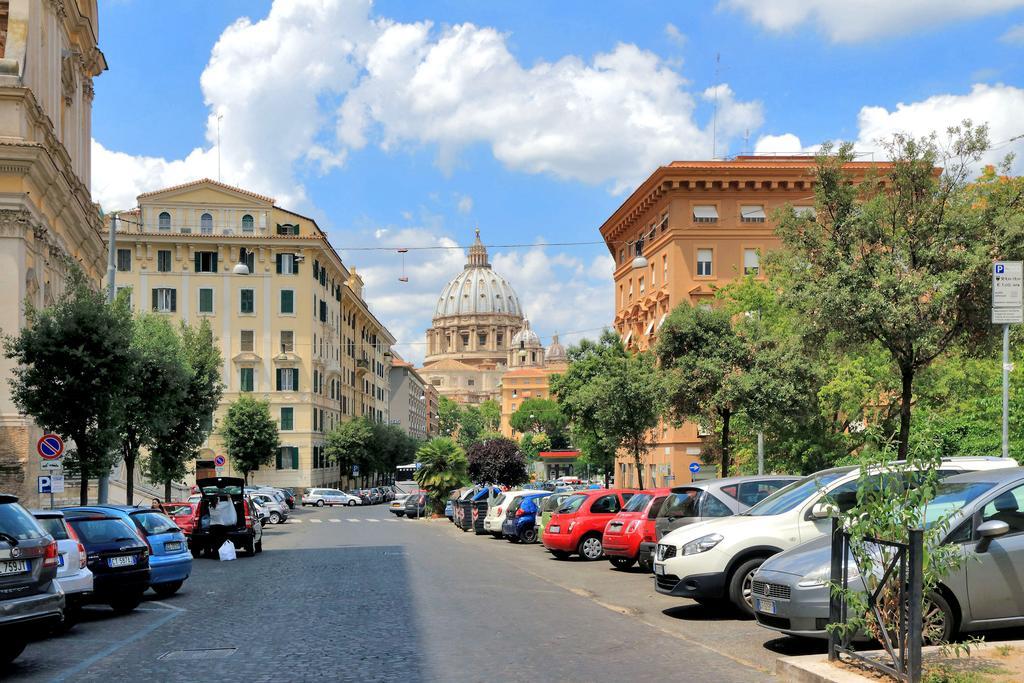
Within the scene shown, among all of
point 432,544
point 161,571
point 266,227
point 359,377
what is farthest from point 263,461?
point 161,571

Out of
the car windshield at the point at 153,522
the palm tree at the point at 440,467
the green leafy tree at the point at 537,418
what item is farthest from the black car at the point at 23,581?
the green leafy tree at the point at 537,418

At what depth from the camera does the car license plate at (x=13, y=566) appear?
30.8ft

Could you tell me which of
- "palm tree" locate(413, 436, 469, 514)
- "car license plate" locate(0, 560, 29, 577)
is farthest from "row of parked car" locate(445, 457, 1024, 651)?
"palm tree" locate(413, 436, 469, 514)

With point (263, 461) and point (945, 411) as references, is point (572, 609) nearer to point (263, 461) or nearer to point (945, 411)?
point (945, 411)

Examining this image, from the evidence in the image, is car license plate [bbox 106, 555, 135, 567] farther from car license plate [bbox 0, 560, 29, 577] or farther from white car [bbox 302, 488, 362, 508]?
white car [bbox 302, 488, 362, 508]

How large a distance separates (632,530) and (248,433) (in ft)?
166

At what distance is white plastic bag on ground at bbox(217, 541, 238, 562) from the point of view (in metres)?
25.3

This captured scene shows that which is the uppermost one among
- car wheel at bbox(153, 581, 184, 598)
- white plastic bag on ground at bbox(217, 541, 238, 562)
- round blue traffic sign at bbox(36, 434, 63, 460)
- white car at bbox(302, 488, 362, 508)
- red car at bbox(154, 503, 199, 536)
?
round blue traffic sign at bbox(36, 434, 63, 460)

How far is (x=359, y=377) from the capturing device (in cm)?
9975

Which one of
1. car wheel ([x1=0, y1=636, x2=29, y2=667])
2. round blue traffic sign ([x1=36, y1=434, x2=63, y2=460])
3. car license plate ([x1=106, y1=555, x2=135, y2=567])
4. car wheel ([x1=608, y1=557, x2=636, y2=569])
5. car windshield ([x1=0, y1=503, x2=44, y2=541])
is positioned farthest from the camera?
round blue traffic sign ([x1=36, y1=434, x2=63, y2=460])

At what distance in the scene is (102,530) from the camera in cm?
1473

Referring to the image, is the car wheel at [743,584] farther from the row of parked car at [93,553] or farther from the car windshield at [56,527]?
the car windshield at [56,527]

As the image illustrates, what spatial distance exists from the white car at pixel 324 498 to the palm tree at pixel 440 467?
20.6 m

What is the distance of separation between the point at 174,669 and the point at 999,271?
13088mm
